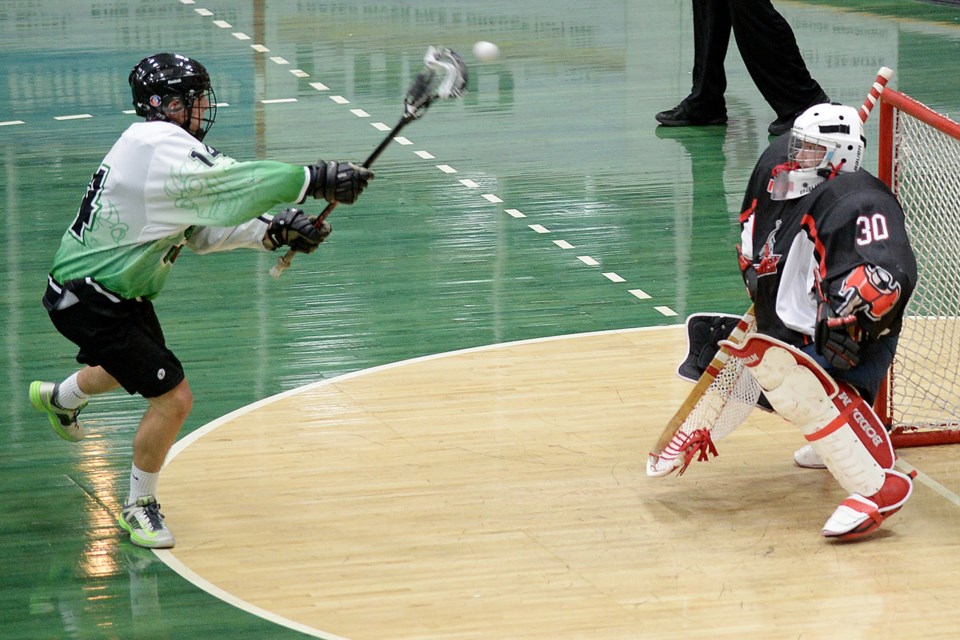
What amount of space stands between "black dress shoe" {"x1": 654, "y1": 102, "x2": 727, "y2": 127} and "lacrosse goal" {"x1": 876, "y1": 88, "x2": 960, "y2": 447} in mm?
4360

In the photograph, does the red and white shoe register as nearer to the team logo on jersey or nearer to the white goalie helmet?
the team logo on jersey

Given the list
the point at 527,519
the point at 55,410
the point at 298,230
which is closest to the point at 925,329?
the point at 527,519

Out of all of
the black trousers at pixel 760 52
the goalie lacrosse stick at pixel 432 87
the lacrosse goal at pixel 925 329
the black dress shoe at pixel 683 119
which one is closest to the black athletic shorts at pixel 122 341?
the goalie lacrosse stick at pixel 432 87

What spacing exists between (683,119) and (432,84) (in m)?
6.48

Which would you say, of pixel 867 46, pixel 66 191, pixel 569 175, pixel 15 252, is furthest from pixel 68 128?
pixel 867 46

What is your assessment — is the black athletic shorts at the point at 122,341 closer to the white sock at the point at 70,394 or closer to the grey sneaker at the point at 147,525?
the grey sneaker at the point at 147,525

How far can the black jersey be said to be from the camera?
5605 millimetres

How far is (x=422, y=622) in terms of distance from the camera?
5191 millimetres

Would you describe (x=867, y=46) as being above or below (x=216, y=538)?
above

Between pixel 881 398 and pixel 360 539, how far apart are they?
2.21 metres

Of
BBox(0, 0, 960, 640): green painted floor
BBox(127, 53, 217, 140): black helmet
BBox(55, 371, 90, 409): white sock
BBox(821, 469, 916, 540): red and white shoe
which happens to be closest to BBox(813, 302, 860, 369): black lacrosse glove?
BBox(821, 469, 916, 540): red and white shoe

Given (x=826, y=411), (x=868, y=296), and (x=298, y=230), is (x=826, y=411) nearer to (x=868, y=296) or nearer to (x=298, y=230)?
(x=868, y=296)

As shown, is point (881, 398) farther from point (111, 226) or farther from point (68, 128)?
point (68, 128)

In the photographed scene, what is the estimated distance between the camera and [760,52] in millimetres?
11453
